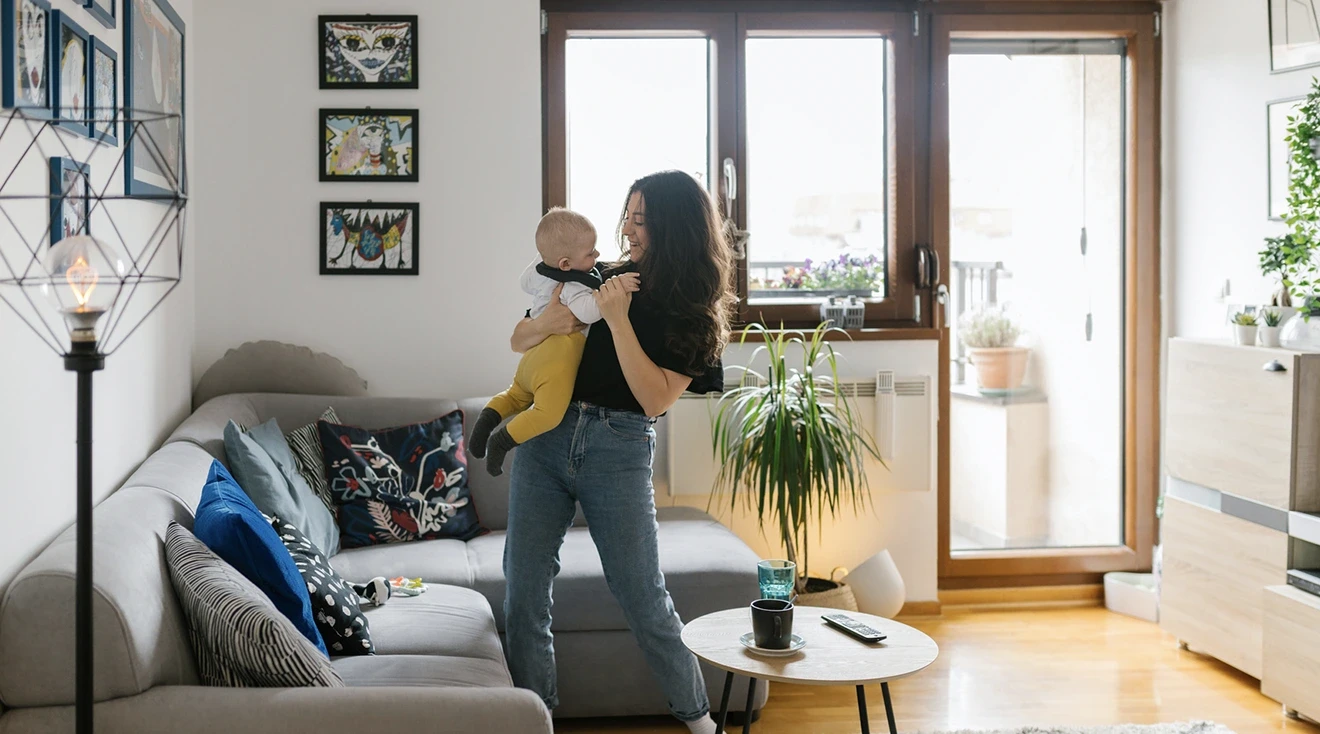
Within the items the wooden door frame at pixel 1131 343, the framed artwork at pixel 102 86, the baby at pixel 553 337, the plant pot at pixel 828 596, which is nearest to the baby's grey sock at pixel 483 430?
the baby at pixel 553 337

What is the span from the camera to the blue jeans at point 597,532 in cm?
249

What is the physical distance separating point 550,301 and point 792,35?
2104 millimetres

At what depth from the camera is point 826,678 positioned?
1991 millimetres

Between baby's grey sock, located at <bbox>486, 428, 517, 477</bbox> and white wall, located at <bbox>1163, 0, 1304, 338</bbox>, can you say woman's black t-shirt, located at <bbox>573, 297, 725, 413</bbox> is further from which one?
white wall, located at <bbox>1163, 0, 1304, 338</bbox>

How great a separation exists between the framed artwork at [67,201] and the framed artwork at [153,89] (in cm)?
20

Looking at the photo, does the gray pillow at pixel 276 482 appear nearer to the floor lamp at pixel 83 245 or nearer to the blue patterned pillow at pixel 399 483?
the blue patterned pillow at pixel 399 483

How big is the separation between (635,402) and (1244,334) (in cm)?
211

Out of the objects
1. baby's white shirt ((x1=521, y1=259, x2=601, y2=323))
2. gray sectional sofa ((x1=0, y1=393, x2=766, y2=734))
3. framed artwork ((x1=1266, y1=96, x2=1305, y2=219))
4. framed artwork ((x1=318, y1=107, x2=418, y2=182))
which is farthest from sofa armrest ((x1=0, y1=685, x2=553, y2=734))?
framed artwork ((x1=1266, y1=96, x2=1305, y2=219))

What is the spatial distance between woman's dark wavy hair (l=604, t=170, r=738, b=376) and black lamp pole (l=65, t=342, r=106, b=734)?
1.22 m

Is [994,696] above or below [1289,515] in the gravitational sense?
below

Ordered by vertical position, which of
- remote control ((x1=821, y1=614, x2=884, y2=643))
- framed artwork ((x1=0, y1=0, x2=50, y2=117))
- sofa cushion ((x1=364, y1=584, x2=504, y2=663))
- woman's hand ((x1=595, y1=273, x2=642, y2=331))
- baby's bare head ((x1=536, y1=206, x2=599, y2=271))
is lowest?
sofa cushion ((x1=364, y1=584, x2=504, y2=663))

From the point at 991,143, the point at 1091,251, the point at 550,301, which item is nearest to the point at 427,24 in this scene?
the point at 550,301

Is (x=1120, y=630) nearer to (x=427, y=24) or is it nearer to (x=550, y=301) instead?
(x=550, y=301)

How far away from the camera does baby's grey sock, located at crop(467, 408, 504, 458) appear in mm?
2660
